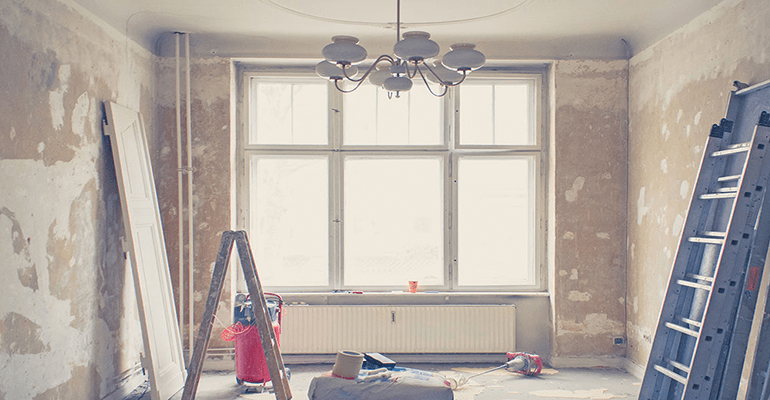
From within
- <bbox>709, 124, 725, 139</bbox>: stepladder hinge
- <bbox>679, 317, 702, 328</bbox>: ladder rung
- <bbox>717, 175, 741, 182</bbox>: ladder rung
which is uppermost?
<bbox>709, 124, 725, 139</bbox>: stepladder hinge

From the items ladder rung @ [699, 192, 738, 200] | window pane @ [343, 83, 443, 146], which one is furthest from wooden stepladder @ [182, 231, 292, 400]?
ladder rung @ [699, 192, 738, 200]

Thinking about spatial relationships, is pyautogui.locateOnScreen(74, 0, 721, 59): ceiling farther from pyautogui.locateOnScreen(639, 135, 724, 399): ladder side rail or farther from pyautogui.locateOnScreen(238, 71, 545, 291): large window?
pyautogui.locateOnScreen(639, 135, 724, 399): ladder side rail

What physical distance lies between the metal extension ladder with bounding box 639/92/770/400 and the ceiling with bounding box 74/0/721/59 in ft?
4.13

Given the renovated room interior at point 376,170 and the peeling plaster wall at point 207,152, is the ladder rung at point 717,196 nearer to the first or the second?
the renovated room interior at point 376,170

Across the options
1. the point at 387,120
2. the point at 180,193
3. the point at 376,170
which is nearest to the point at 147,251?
the point at 180,193

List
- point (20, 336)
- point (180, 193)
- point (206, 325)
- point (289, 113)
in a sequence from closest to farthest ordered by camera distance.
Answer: point (20, 336), point (206, 325), point (180, 193), point (289, 113)

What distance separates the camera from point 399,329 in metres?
5.18

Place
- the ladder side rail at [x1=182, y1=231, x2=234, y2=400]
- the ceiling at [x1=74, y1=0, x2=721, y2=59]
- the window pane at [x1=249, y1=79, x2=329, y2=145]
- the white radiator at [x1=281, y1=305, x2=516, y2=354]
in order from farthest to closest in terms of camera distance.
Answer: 1. the window pane at [x1=249, y1=79, x2=329, y2=145]
2. the white radiator at [x1=281, y1=305, x2=516, y2=354]
3. the ceiling at [x1=74, y1=0, x2=721, y2=59]
4. the ladder side rail at [x1=182, y1=231, x2=234, y2=400]

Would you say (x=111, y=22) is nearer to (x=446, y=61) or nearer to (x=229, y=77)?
(x=229, y=77)

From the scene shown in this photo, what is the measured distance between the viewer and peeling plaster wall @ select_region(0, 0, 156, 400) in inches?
118

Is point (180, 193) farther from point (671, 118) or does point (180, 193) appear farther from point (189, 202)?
point (671, 118)

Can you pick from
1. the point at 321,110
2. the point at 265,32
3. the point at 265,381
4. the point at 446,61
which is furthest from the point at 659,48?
the point at 265,381

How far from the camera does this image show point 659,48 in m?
4.61

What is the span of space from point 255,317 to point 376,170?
206cm
